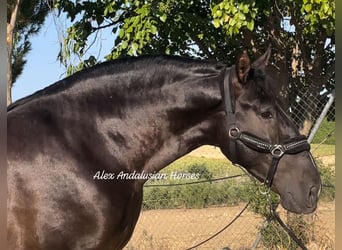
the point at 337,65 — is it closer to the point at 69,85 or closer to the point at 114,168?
the point at 114,168

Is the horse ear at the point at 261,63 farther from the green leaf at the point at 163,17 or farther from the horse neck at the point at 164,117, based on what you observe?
the green leaf at the point at 163,17

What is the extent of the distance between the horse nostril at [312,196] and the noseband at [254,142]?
0.19 meters

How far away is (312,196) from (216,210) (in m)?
5.15

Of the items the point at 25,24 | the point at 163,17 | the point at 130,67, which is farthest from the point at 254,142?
the point at 25,24

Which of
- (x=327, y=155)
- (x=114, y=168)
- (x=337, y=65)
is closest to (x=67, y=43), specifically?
(x=327, y=155)

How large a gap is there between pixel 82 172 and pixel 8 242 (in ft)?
1.42

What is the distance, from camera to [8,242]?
2.20m

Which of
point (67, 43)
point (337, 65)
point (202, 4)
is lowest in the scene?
point (67, 43)

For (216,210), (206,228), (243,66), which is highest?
(243,66)

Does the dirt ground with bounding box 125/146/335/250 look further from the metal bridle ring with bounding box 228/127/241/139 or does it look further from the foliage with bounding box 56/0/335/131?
the metal bridle ring with bounding box 228/127/241/139

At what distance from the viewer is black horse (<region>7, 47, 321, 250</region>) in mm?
2262

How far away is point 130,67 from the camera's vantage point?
2609mm

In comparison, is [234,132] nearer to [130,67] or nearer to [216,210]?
[130,67]

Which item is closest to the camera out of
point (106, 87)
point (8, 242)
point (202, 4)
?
Result: point (8, 242)
